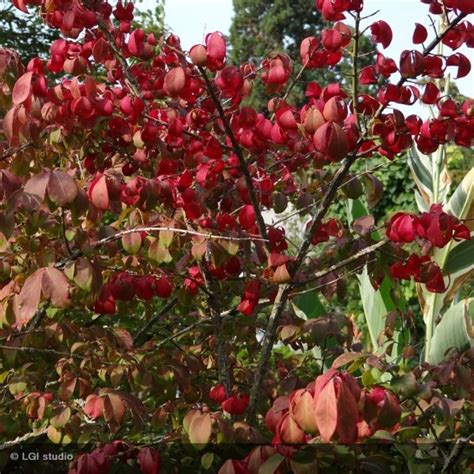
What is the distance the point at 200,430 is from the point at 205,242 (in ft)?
1.67

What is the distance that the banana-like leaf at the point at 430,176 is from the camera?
4336 mm

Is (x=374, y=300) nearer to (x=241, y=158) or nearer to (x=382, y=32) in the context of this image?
(x=241, y=158)

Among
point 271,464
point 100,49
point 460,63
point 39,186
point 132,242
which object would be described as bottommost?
point 271,464

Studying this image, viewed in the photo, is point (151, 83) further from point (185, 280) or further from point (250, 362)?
point (250, 362)

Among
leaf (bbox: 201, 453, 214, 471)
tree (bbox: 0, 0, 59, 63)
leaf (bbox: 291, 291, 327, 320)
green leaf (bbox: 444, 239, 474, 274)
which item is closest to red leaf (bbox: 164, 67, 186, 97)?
leaf (bbox: 201, 453, 214, 471)

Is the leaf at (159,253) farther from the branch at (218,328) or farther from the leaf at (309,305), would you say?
the leaf at (309,305)

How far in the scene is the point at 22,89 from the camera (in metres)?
1.92

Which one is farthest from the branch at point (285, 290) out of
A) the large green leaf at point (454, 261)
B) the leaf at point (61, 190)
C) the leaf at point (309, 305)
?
the large green leaf at point (454, 261)

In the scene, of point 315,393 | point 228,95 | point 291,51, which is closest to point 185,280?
point 228,95

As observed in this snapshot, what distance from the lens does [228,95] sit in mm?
2146

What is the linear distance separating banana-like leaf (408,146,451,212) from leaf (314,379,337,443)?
121 inches

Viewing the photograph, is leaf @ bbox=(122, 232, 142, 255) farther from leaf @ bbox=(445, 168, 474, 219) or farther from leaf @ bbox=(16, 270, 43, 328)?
leaf @ bbox=(445, 168, 474, 219)

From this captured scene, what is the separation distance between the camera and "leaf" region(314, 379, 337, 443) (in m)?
1.33

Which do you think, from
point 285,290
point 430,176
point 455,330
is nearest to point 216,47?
point 285,290
